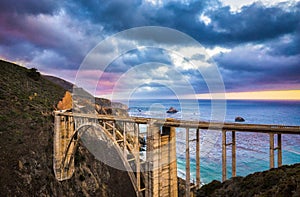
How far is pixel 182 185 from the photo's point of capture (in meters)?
30.1

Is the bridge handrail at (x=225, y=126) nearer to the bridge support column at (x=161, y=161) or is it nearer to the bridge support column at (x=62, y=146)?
the bridge support column at (x=161, y=161)

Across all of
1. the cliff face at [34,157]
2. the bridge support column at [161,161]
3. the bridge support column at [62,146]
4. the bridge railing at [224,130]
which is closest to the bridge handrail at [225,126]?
the bridge railing at [224,130]

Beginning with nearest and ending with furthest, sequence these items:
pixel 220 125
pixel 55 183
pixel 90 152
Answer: pixel 220 125, pixel 55 183, pixel 90 152

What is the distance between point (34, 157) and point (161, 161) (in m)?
18.0

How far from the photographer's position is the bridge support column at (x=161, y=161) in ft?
45.8

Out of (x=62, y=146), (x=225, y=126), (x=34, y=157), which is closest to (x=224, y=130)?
(x=225, y=126)

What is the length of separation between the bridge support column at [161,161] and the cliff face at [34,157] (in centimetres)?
1465

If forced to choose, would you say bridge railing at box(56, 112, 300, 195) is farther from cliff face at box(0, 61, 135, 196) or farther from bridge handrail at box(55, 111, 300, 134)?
cliff face at box(0, 61, 135, 196)

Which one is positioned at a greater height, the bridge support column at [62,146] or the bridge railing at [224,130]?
the bridge railing at [224,130]

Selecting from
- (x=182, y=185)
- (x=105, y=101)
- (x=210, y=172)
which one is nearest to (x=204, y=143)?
(x=210, y=172)

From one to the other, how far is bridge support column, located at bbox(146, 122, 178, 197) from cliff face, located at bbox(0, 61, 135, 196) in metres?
14.6

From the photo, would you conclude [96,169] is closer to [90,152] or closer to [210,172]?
[90,152]

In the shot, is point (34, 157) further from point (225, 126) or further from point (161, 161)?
point (225, 126)

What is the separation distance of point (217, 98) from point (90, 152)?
24.8 m
